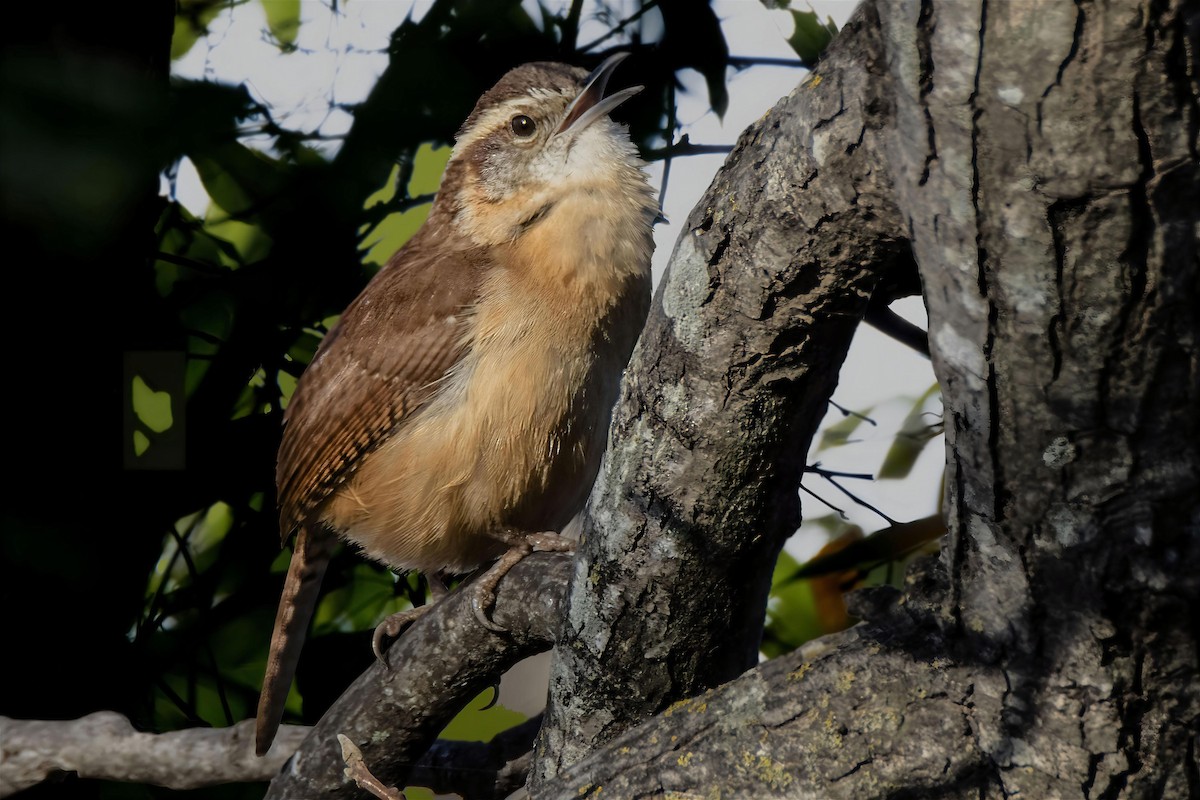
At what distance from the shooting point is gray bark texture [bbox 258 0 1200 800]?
797mm

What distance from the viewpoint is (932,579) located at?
115cm

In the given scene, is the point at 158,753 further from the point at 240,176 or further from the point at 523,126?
the point at 523,126

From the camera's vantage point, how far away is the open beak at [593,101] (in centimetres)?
217

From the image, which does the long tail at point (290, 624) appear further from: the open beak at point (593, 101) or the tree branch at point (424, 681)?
the open beak at point (593, 101)

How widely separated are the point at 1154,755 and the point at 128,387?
2.80 meters

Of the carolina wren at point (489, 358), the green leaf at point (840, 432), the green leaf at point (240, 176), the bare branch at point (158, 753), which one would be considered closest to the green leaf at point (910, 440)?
the green leaf at point (840, 432)

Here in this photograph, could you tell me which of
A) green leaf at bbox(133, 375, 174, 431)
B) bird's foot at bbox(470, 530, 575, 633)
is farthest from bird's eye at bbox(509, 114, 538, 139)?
green leaf at bbox(133, 375, 174, 431)

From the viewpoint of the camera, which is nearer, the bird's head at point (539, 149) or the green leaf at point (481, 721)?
the bird's head at point (539, 149)

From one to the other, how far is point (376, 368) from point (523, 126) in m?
0.59

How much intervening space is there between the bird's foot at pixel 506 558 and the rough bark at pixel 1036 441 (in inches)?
30.0

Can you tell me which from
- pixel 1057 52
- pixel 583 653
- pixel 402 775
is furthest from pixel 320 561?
pixel 1057 52

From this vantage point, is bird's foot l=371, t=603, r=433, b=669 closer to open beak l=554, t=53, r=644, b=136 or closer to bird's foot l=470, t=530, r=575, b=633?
bird's foot l=470, t=530, r=575, b=633

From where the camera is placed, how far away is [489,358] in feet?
6.88

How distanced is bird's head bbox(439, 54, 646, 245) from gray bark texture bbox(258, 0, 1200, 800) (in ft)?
3.07
